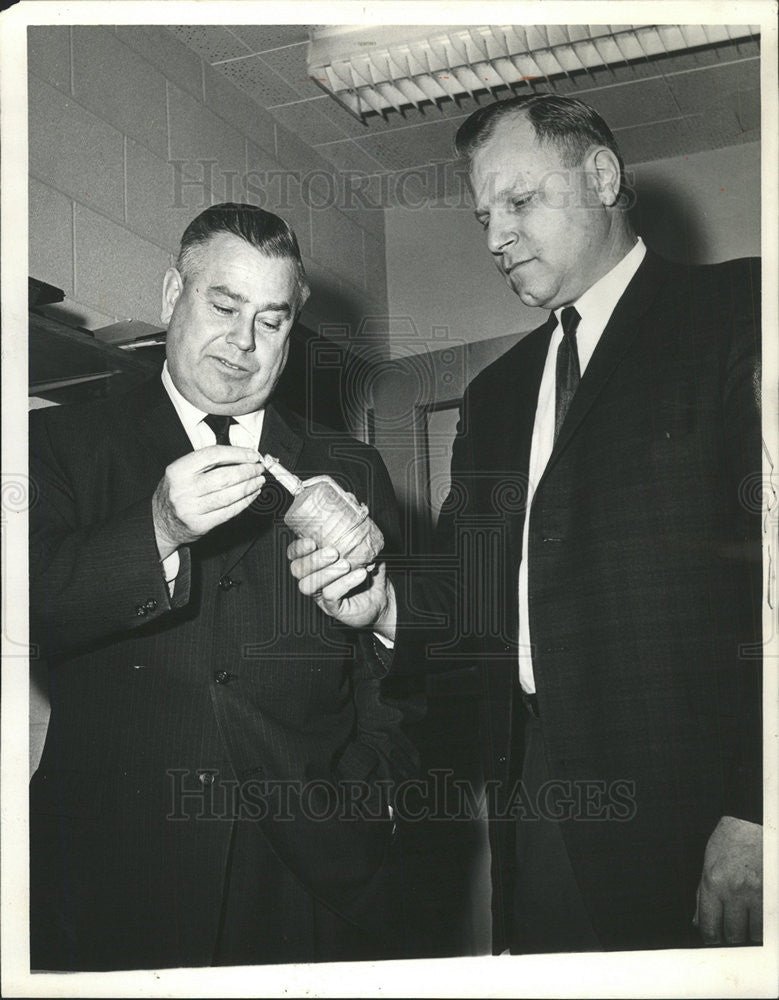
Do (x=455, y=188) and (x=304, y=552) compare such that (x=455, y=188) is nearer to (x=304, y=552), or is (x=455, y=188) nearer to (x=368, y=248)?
(x=368, y=248)

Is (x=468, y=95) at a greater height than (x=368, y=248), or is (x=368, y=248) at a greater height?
(x=468, y=95)

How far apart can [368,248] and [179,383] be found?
39 centimetres

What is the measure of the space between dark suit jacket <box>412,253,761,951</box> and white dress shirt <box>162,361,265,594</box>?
0.28m

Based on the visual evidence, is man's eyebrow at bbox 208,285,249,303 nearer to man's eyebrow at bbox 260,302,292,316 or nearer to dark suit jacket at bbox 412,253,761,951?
man's eyebrow at bbox 260,302,292,316

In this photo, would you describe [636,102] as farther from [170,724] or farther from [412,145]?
[170,724]

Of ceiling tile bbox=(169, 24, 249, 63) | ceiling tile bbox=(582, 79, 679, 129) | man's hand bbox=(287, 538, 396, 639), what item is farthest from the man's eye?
ceiling tile bbox=(582, 79, 679, 129)

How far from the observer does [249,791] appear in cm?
106

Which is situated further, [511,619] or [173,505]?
[511,619]

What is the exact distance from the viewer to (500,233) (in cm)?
121

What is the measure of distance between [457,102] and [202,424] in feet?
2.23


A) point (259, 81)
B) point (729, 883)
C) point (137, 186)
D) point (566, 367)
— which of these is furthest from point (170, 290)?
point (729, 883)

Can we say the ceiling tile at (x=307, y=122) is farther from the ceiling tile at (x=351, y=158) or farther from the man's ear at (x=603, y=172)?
the man's ear at (x=603, y=172)

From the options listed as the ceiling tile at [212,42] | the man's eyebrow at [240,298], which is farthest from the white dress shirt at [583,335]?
the ceiling tile at [212,42]

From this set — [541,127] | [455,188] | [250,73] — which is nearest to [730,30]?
[541,127]
